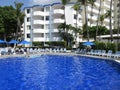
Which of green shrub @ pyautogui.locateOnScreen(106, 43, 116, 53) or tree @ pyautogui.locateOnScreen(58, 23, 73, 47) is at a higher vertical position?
tree @ pyautogui.locateOnScreen(58, 23, 73, 47)

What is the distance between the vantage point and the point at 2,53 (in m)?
46.3

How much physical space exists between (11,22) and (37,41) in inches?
354

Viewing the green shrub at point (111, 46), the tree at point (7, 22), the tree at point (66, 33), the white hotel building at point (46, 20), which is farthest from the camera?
the white hotel building at point (46, 20)

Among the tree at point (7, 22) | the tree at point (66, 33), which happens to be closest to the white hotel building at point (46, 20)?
the tree at point (66, 33)

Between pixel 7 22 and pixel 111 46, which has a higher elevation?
pixel 7 22

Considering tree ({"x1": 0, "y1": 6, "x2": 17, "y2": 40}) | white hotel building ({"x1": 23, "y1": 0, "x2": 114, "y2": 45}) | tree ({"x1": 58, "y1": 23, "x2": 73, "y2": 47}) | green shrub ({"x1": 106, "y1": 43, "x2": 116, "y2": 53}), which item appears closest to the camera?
green shrub ({"x1": 106, "y1": 43, "x2": 116, "y2": 53})

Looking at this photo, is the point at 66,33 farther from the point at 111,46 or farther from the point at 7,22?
the point at 111,46

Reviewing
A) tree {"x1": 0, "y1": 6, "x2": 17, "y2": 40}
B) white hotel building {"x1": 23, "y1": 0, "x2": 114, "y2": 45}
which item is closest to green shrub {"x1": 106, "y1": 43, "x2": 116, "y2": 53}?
white hotel building {"x1": 23, "y1": 0, "x2": 114, "y2": 45}

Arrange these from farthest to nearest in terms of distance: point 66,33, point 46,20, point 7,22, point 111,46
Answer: point 46,20, point 7,22, point 66,33, point 111,46

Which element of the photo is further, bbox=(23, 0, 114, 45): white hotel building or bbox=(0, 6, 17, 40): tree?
bbox=(23, 0, 114, 45): white hotel building

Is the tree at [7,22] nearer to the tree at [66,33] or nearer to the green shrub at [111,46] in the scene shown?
the tree at [66,33]

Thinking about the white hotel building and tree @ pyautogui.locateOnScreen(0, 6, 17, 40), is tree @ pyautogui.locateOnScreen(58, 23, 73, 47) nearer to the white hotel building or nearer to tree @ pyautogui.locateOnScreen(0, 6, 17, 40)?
the white hotel building

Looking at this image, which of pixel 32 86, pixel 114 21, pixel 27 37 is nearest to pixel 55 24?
pixel 27 37

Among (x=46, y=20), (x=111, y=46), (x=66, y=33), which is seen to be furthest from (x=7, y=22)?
(x=111, y=46)
